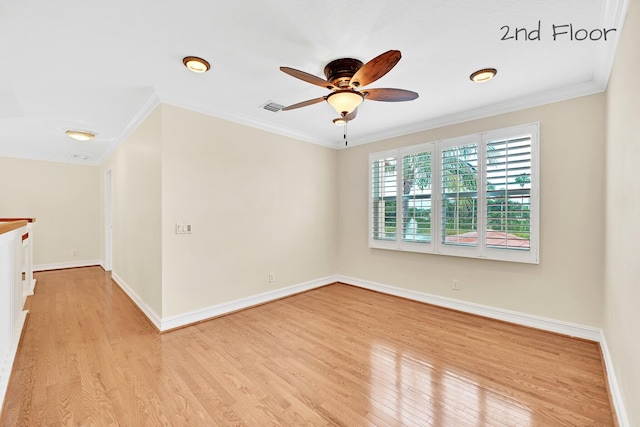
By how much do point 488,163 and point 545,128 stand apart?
62cm

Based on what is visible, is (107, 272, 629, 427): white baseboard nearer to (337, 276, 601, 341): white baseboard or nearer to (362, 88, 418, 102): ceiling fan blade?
(337, 276, 601, 341): white baseboard

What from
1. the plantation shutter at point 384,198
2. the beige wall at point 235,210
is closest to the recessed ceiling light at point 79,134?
the beige wall at point 235,210

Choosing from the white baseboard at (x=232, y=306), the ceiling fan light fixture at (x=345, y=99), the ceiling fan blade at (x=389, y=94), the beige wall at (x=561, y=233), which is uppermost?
the ceiling fan blade at (x=389, y=94)

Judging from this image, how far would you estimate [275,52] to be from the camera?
222 cm

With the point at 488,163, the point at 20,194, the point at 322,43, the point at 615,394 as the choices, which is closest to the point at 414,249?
the point at 488,163

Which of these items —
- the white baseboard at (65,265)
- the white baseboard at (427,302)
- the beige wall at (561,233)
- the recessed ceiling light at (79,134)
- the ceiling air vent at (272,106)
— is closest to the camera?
the white baseboard at (427,302)

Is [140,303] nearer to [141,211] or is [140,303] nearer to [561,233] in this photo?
[141,211]

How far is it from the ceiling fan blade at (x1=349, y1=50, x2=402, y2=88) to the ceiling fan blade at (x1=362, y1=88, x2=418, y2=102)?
0.17 m

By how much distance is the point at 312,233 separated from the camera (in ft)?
15.6

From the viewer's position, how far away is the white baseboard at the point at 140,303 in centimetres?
316

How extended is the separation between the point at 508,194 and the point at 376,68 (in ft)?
7.52

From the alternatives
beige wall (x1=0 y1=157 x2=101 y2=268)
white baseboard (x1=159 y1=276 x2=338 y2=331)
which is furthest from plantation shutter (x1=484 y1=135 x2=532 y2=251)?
beige wall (x1=0 y1=157 x2=101 y2=268)

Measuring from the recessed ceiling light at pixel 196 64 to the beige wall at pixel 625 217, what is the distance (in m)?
2.75

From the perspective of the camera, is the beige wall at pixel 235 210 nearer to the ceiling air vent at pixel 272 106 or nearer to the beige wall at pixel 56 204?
the ceiling air vent at pixel 272 106
